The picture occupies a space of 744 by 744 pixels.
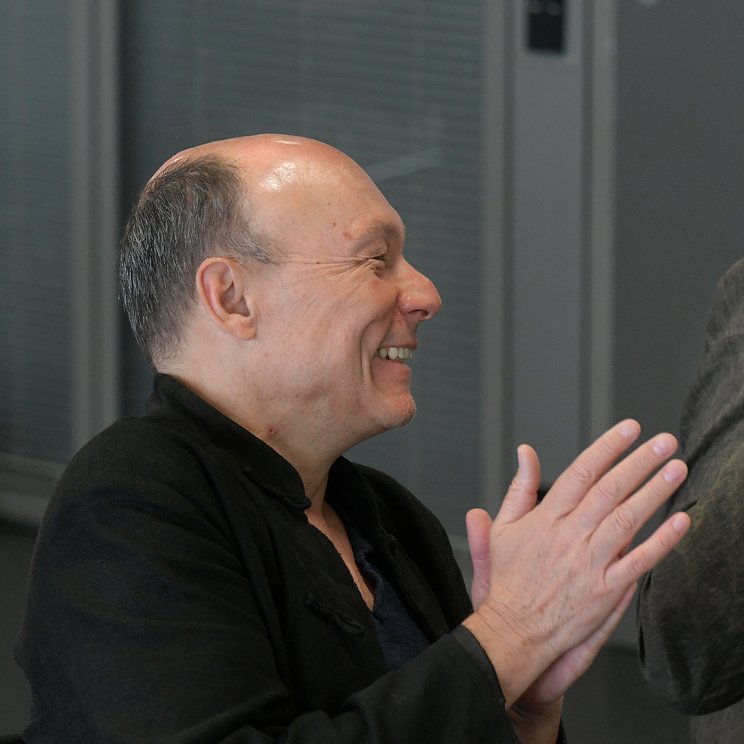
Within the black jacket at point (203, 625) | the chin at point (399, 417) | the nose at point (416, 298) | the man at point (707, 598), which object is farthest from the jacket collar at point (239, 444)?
the man at point (707, 598)

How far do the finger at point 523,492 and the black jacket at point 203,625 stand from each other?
0.42 feet

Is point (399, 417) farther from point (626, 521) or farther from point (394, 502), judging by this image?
point (626, 521)

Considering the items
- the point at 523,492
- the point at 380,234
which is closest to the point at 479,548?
the point at 523,492

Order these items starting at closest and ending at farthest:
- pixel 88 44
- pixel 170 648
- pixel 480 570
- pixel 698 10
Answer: pixel 170 648 < pixel 480 570 < pixel 698 10 < pixel 88 44

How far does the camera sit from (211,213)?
1.58 metres

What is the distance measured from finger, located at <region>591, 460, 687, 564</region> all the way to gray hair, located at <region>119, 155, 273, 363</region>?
49cm

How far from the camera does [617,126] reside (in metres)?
3.60

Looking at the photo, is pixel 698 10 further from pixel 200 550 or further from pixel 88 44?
pixel 200 550

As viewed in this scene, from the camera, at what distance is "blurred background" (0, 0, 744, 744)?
3.56 metres

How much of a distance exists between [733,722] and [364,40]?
2588 mm

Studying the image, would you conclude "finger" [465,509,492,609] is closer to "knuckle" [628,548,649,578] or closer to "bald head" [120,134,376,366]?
"knuckle" [628,548,649,578]

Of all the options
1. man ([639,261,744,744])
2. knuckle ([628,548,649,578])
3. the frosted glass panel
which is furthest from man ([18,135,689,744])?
the frosted glass panel

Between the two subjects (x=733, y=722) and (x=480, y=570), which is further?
(x=733, y=722)

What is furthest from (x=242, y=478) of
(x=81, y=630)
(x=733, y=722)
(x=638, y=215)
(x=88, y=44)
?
(x=88, y=44)
